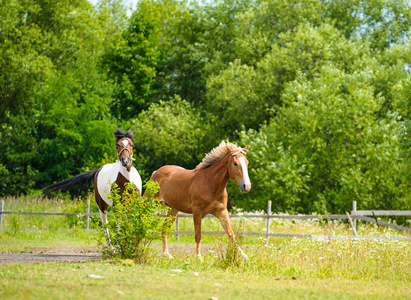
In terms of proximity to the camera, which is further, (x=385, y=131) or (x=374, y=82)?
(x=374, y=82)

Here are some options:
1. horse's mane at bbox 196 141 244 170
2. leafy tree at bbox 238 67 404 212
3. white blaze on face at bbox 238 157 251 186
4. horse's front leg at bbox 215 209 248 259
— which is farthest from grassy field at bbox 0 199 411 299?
leafy tree at bbox 238 67 404 212

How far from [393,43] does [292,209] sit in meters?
13.5

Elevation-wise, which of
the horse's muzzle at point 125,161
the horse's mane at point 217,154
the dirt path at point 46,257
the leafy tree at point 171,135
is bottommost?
the dirt path at point 46,257

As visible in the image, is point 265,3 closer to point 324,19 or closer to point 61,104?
point 324,19

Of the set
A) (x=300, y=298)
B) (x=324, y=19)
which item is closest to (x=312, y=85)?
(x=324, y=19)

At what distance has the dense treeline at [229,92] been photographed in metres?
25.8

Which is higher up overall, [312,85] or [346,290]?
[312,85]

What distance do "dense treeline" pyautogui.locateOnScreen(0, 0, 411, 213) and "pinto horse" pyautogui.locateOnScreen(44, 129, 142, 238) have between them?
13.2 m

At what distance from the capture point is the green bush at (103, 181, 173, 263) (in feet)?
31.1

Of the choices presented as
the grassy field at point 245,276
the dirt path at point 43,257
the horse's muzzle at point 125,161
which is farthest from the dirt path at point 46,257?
the horse's muzzle at point 125,161

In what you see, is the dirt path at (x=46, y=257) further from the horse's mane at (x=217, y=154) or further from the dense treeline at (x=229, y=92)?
the dense treeline at (x=229, y=92)

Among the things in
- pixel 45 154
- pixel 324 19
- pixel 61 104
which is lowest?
pixel 45 154

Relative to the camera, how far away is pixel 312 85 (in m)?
28.1

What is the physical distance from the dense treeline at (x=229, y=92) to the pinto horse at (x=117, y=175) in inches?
520
